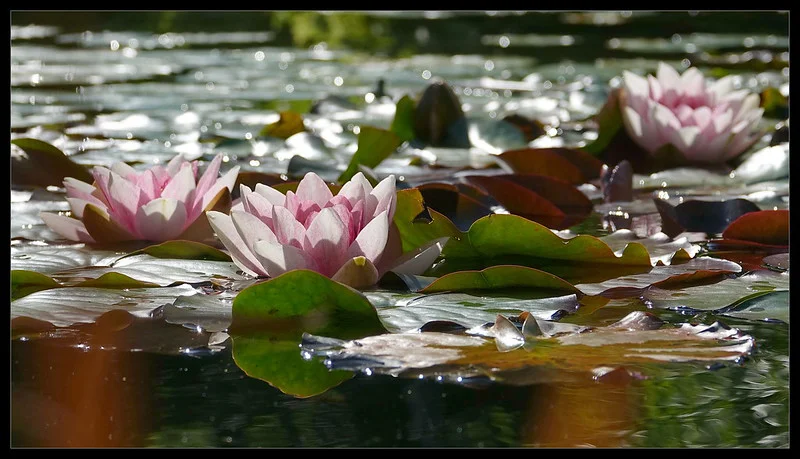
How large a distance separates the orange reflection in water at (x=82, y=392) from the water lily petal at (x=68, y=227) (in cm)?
55

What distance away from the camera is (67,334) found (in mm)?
1419

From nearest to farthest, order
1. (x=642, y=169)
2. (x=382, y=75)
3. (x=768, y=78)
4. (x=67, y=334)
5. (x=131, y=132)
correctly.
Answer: (x=67, y=334) < (x=642, y=169) < (x=131, y=132) < (x=768, y=78) < (x=382, y=75)

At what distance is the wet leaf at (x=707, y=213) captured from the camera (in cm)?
208

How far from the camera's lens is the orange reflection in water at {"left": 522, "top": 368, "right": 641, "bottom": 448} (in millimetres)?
1106

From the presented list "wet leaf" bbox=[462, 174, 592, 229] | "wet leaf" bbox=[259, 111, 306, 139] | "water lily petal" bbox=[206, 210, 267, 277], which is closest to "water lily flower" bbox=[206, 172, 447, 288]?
"water lily petal" bbox=[206, 210, 267, 277]

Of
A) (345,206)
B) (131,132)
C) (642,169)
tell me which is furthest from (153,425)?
(131,132)

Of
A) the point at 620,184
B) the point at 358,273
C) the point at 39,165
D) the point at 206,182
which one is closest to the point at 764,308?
the point at 358,273

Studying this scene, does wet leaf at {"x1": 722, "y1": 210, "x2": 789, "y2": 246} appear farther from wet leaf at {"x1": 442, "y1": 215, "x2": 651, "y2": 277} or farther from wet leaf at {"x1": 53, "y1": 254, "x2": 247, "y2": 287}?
wet leaf at {"x1": 53, "y1": 254, "x2": 247, "y2": 287}

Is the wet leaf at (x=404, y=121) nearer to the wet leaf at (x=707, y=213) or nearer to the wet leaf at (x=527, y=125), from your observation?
the wet leaf at (x=527, y=125)

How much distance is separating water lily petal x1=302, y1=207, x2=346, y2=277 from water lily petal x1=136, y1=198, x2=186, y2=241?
1.33 ft

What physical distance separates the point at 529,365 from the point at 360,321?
0.84ft

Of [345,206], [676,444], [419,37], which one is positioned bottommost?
[676,444]

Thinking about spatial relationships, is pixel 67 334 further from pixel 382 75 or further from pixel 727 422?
pixel 382 75
